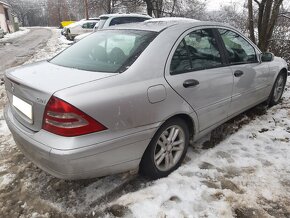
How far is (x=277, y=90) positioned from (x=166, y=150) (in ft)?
10.7

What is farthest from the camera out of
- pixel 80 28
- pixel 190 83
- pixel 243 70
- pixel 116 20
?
pixel 80 28

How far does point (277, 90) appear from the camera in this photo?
5184 millimetres

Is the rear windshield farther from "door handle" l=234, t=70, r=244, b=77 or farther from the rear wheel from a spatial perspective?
the rear wheel

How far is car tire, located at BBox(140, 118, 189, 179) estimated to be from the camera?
2729mm

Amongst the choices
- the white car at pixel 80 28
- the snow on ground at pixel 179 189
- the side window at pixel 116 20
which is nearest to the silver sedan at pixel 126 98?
the snow on ground at pixel 179 189

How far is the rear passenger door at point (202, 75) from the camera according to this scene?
2.84 metres

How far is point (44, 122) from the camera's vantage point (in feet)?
7.40

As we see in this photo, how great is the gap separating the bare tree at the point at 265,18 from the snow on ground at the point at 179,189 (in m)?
5.87

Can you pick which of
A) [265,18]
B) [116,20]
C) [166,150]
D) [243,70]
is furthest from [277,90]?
[116,20]

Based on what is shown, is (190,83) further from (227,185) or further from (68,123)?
(68,123)

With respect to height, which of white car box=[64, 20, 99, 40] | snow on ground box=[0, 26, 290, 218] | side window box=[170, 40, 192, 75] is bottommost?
white car box=[64, 20, 99, 40]

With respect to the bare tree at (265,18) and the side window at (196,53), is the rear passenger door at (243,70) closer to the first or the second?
the side window at (196,53)

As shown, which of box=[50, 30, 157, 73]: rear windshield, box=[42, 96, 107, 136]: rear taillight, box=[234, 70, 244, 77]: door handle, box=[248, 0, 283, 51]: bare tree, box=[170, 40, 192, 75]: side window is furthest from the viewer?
box=[248, 0, 283, 51]: bare tree

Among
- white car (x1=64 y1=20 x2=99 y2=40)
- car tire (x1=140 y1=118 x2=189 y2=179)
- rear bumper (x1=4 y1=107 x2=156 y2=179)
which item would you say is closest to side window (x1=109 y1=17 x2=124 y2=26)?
car tire (x1=140 y1=118 x2=189 y2=179)
